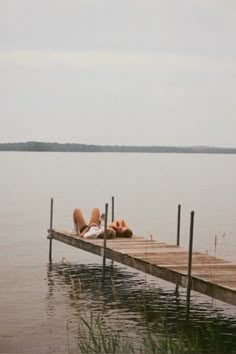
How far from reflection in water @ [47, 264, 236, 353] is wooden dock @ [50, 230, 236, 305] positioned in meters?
0.30

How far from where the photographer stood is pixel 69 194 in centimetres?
3419

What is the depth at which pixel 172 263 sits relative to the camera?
25.5 feet

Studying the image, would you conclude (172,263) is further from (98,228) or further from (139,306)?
(98,228)

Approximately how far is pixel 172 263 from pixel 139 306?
0.87 m

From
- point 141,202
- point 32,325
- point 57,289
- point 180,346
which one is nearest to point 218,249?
point 57,289

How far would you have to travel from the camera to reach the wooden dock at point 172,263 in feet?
21.6

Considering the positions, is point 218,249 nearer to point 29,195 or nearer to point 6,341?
point 6,341

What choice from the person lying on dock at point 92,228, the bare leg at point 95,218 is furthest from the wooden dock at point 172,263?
the bare leg at point 95,218

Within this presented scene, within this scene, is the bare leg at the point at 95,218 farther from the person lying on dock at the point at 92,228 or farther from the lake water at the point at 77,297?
the lake water at the point at 77,297

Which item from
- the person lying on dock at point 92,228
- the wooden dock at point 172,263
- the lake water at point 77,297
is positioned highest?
the person lying on dock at point 92,228

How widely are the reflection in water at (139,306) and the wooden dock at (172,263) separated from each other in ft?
0.98

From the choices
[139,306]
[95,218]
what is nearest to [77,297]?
[139,306]

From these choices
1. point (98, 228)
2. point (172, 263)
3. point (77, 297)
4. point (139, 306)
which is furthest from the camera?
point (98, 228)

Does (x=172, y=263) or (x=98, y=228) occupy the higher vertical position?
(x=98, y=228)
